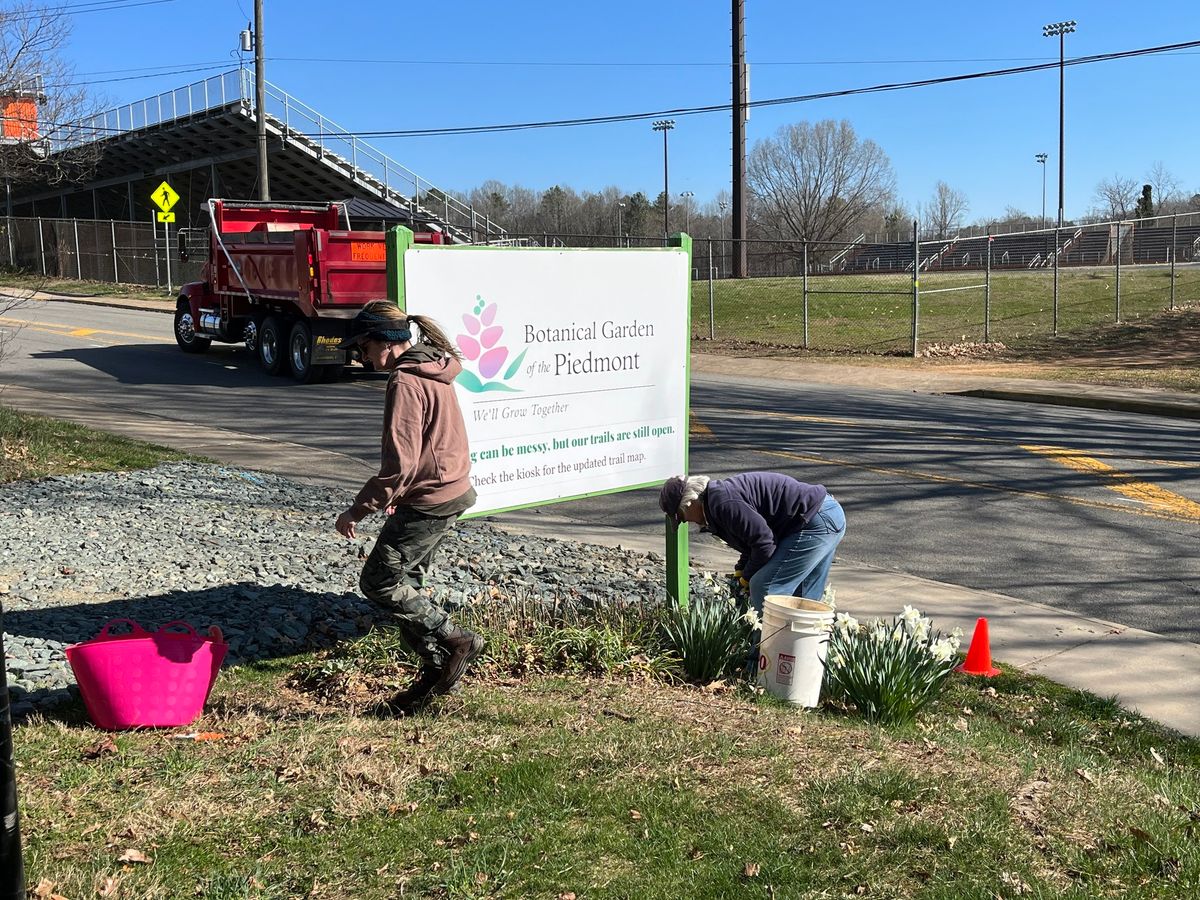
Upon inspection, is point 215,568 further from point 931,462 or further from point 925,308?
point 925,308

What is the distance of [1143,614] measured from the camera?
7.17 m

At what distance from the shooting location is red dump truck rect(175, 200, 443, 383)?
17938 millimetres

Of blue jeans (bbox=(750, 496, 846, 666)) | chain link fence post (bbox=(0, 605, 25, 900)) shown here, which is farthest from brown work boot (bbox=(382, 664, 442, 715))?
chain link fence post (bbox=(0, 605, 25, 900))

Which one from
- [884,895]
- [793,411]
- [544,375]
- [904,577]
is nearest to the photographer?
[884,895]

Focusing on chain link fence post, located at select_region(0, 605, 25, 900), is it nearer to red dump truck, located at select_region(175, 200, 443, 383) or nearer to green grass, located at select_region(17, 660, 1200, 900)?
green grass, located at select_region(17, 660, 1200, 900)

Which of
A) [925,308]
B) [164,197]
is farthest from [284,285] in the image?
[925,308]

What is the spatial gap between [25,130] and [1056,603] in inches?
594

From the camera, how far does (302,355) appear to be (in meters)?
18.5

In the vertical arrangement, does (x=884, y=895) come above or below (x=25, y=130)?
below

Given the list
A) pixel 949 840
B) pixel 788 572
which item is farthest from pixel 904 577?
pixel 949 840

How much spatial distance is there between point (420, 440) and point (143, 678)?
144cm

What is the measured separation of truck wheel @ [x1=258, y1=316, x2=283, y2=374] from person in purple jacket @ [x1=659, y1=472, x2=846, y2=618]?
47.8ft

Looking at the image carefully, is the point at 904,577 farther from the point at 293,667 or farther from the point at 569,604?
the point at 293,667

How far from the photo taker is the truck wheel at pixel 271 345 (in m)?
19.2
